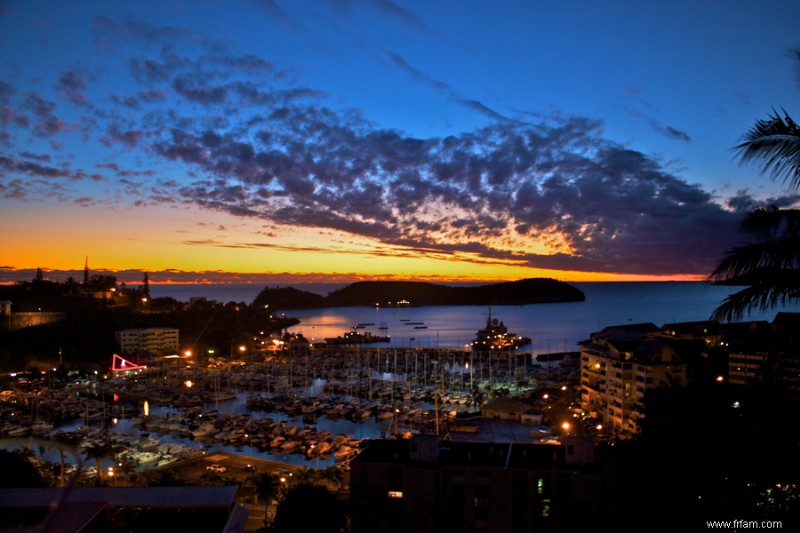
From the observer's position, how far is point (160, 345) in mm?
35938

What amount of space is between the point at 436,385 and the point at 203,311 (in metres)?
31.9

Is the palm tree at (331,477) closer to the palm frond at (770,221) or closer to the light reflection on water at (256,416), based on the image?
the light reflection on water at (256,416)

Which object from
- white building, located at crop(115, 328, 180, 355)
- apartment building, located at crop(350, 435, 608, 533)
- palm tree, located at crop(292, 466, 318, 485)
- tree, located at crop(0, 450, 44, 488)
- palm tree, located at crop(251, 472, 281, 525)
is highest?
apartment building, located at crop(350, 435, 608, 533)

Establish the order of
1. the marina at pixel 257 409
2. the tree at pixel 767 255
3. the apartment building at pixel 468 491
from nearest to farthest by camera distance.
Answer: the tree at pixel 767 255 → the apartment building at pixel 468 491 → the marina at pixel 257 409

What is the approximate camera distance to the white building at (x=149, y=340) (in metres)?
33.8

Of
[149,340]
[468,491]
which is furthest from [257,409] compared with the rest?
[149,340]

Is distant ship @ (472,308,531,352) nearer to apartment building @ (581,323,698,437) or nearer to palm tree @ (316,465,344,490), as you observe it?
apartment building @ (581,323,698,437)

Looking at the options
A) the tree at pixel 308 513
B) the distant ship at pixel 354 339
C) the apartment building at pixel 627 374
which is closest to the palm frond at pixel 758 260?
the tree at pixel 308 513

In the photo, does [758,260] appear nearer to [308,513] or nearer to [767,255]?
[767,255]

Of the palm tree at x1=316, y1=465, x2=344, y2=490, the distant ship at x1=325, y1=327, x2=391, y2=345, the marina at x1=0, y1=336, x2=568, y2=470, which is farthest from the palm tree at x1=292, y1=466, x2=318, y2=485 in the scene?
the distant ship at x1=325, y1=327, x2=391, y2=345

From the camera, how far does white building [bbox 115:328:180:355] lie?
3378cm

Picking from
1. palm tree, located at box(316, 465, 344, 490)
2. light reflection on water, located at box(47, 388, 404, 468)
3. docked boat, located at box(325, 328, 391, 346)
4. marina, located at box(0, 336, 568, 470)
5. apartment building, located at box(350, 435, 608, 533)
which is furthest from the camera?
docked boat, located at box(325, 328, 391, 346)

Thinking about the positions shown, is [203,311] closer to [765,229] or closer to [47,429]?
[47,429]

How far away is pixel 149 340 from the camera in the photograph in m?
35.1
